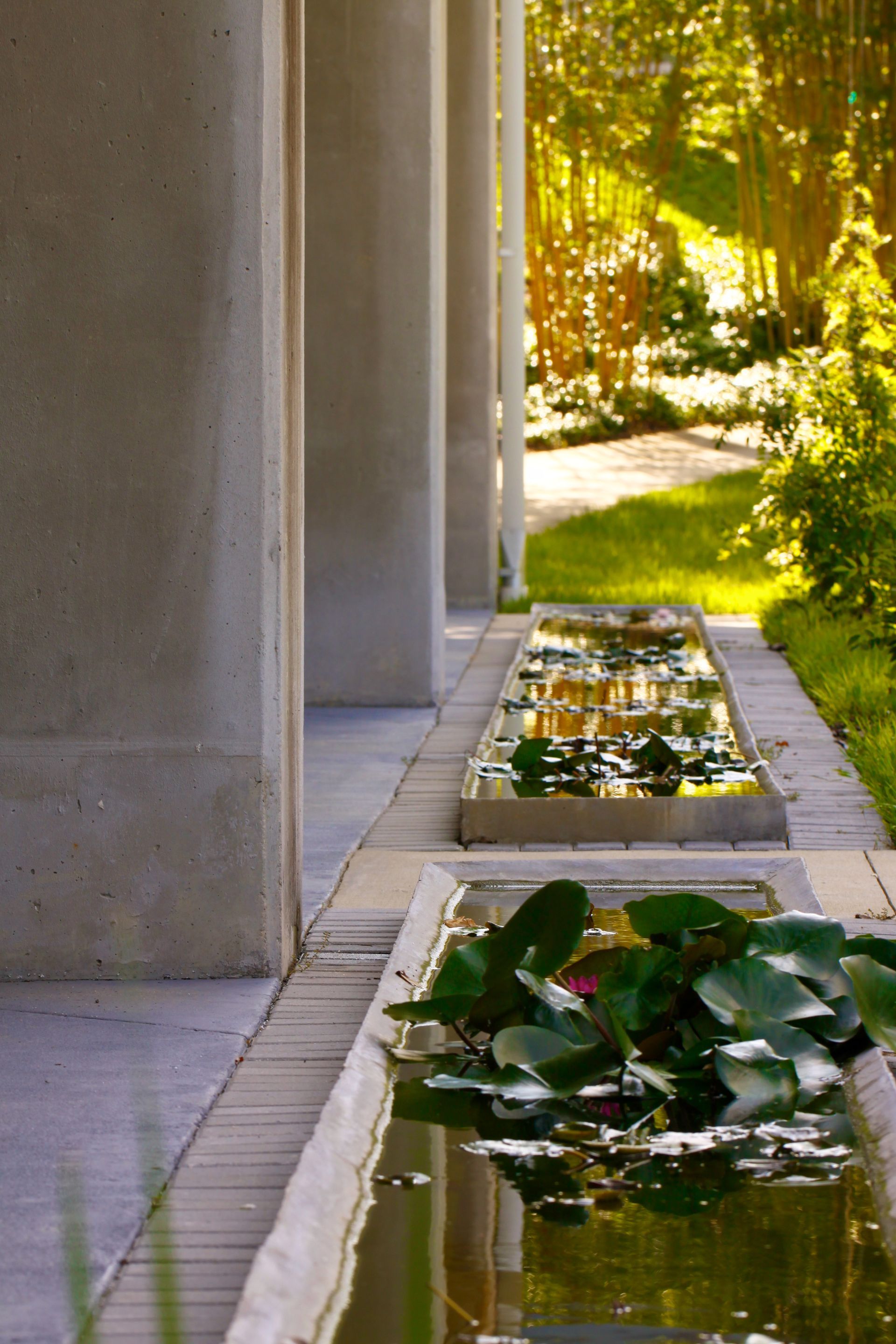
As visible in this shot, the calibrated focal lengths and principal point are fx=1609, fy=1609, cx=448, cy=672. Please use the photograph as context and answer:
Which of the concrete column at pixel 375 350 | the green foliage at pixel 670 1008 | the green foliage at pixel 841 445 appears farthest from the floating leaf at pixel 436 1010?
the green foliage at pixel 841 445

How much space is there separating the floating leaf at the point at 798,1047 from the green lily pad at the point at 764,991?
26 mm

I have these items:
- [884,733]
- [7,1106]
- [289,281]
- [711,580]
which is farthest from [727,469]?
[7,1106]

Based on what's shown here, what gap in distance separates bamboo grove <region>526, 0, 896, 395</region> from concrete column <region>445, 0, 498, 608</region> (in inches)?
266

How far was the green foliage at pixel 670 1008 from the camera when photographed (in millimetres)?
2350

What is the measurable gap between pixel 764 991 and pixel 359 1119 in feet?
2.29

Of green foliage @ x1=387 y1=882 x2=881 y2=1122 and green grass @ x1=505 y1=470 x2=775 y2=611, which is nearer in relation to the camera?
green foliage @ x1=387 y1=882 x2=881 y2=1122

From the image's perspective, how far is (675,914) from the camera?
2.75m

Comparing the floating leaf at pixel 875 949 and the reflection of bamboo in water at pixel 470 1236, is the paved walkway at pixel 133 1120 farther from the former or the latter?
the floating leaf at pixel 875 949

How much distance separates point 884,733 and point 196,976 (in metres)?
2.49

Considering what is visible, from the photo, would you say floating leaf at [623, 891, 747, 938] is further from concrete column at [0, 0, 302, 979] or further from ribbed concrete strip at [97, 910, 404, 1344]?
concrete column at [0, 0, 302, 979]

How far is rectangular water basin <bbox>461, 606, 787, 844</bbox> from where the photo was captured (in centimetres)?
401

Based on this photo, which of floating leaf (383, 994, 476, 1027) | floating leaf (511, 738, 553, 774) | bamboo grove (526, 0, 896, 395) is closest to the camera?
floating leaf (383, 994, 476, 1027)

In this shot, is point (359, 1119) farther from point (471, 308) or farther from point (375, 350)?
point (471, 308)

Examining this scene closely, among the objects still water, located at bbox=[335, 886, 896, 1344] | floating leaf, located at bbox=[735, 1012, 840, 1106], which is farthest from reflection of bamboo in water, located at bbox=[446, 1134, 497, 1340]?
floating leaf, located at bbox=[735, 1012, 840, 1106]
